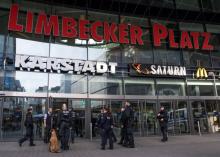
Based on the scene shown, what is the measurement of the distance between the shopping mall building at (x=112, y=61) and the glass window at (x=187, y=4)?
0.08 metres

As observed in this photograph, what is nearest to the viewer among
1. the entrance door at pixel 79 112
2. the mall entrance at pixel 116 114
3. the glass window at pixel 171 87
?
the mall entrance at pixel 116 114

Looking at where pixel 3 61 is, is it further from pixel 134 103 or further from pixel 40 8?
pixel 134 103

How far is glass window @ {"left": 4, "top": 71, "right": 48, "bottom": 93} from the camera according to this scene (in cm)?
1527

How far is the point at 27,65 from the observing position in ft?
51.6

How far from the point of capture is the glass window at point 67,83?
16.1 m

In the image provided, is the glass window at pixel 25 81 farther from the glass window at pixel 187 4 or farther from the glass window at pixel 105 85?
the glass window at pixel 187 4

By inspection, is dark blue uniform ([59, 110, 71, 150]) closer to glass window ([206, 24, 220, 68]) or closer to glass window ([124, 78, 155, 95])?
glass window ([124, 78, 155, 95])

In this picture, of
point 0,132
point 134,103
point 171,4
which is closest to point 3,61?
point 0,132

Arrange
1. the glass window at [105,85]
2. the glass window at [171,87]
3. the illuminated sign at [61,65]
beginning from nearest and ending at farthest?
the illuminated sign at [61,65] < the glass window at [105,85] < the glass window at [171,87]

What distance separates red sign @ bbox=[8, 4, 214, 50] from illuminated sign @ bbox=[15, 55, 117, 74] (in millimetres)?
1659

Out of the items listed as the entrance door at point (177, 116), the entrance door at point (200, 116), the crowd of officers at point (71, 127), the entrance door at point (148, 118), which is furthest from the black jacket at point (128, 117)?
the entrance door at point (200, 116)

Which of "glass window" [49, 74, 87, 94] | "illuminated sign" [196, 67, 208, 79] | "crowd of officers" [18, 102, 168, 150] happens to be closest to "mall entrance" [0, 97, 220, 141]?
"glass window" [49, 74, 87, 94]

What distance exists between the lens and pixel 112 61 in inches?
704

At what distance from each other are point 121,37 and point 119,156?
10.2 metres
